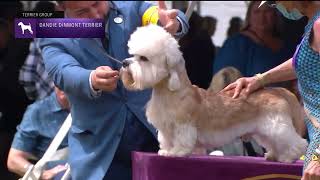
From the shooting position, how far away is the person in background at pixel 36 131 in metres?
3.45

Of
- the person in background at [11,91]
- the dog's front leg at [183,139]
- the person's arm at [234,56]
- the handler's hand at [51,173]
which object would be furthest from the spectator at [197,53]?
the dog's front leg at [183,139]

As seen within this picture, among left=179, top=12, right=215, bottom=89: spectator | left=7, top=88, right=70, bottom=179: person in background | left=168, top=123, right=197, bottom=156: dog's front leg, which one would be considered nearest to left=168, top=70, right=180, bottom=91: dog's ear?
left=168, top=123, right=197, bottom=156: dog's front leg

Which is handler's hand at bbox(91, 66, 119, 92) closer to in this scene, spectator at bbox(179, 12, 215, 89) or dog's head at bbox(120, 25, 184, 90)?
dog's head at bbox(120, 25, 184, 90)

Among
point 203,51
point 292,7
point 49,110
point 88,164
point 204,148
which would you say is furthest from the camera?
point 203,51

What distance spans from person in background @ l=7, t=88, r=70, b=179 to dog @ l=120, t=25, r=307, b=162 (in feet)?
4.31

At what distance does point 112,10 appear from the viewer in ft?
8.52

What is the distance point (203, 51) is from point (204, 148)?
11.1ft

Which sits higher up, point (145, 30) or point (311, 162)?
point (145, 30)

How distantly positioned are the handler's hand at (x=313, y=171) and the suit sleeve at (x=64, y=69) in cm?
79

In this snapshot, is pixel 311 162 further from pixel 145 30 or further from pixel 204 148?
pixel 145 30

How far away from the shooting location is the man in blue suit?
8.06 feet

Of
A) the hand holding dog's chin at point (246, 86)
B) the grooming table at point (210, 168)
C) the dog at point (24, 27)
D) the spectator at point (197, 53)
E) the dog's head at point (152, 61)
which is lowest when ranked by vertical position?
the spectator at point (197, 53)

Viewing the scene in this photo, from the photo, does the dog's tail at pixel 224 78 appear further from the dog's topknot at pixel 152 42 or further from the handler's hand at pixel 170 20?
the dog's topknot at pixel 152 42

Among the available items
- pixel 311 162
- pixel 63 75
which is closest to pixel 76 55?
pixel 63 75
